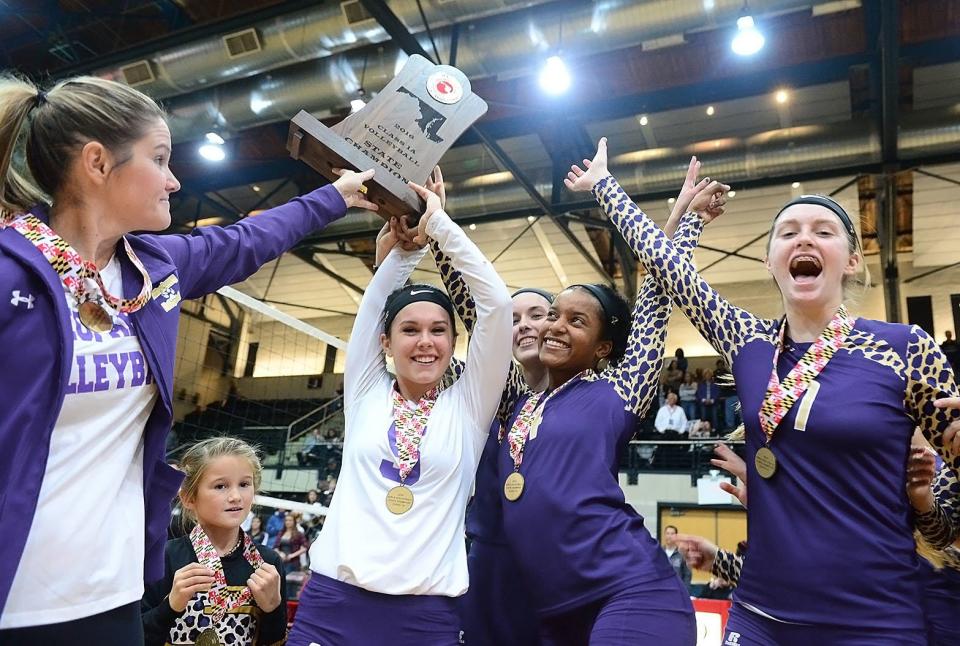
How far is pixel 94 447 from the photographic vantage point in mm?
1430

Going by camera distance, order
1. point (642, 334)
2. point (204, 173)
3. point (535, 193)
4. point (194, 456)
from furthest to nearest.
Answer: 1. point (204, 173)
2. point (535, 193)
3. point (194, 456)
4. point (642, 334)

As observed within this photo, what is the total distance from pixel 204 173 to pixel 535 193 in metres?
5.89

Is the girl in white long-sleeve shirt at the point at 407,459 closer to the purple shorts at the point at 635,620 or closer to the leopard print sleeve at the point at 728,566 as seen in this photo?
the purple shorts at the point at 635,620

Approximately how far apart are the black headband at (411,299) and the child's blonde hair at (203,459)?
0.98m

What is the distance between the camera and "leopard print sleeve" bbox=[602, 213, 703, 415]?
242 centimetres

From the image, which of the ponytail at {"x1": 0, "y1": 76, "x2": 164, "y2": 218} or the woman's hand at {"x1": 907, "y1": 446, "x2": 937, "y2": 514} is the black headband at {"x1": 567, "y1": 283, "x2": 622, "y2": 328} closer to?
the woman's hand at {"x1": 907, "y1": 446, "x2": 937, "y2": 514}

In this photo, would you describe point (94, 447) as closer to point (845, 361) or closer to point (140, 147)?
point (140, 147)

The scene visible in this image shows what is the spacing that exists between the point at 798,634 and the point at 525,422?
1.00 meters

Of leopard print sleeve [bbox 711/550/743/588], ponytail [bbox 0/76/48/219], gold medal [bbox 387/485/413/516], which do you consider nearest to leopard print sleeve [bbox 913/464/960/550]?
leopard print sleeve [bbox 711/550/743/588]

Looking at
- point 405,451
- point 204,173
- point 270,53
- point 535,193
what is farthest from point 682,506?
point 405,451

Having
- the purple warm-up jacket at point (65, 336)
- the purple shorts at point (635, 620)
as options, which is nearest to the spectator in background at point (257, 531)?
the purple shorts at point (635, 620)

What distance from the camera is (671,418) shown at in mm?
12734

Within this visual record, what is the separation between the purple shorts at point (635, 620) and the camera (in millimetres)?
1956

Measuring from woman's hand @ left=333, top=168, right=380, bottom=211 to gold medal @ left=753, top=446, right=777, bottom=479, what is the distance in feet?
4.83
